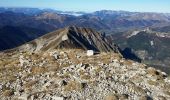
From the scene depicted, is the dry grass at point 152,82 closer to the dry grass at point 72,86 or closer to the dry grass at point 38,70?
the dry grass at point 72,86

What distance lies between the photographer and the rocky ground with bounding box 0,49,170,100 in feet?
126

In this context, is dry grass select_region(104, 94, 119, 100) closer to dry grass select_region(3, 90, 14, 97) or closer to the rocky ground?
the rocky ground

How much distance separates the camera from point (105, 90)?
3959 centimetres

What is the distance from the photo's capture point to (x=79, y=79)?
43000 mm

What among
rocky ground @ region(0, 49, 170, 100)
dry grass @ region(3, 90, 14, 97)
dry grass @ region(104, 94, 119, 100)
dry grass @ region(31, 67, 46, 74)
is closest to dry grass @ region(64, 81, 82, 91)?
rocky ground @ region(0, 49, 170, 100)

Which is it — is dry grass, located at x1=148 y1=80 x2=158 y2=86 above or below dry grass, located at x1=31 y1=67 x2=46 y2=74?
below

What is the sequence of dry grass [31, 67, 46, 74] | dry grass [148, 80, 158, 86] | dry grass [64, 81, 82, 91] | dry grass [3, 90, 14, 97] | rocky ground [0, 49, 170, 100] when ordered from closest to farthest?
dry grass [3, 90, 14, 97] < rocky ground [0, 49, 170, 100] < dry grass [64, 81, 82, 91] < dry grass [148, 80, 158, 86] < dry grass [31, 67, 46, 74]

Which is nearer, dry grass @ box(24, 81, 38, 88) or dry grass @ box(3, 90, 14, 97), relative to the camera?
dry grass @ box(3, 90, 14, 97)

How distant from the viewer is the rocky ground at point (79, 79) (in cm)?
3838

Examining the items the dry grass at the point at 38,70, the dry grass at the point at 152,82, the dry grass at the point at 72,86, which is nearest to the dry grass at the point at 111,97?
the dry grass at the point at 72,86

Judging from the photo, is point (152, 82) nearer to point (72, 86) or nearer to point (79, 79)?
point (79, 79)

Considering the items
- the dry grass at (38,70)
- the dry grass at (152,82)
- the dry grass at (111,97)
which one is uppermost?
the dry grass at (38,70)

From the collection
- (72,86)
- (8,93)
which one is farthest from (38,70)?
(8,93)

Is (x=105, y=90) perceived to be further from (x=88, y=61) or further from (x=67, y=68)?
(x=88, y=61)
